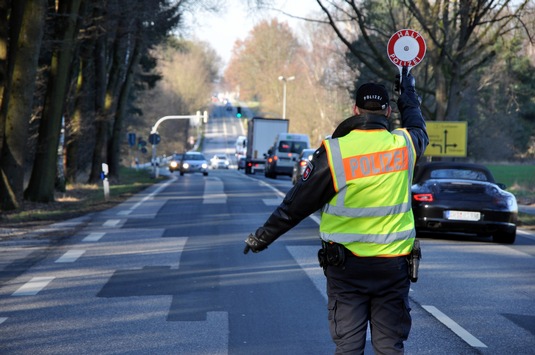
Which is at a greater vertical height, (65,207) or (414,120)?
(414,120)

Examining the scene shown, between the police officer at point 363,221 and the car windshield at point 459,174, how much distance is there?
12435 millimetres

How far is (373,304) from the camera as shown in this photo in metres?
5.14

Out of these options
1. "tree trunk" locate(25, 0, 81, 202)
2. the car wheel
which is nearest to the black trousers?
the car wheel

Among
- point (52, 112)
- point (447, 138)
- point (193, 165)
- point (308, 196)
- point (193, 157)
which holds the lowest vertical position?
point (193, 165)

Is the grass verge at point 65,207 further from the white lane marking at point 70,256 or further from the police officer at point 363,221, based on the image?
the police officer at point 363,221

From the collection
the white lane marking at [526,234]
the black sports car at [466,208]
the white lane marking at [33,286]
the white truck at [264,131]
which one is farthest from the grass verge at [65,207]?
the white truck at [264,131]

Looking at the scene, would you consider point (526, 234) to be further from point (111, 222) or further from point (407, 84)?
point (407, 84)

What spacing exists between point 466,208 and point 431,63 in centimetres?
1740

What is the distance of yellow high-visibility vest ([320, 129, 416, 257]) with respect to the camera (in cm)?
512

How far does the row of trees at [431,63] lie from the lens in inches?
1157

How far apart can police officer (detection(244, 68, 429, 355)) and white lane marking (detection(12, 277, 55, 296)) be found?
5596 millimetres

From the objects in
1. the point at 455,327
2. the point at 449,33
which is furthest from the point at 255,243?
the point at 449,33

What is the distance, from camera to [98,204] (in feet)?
87.1

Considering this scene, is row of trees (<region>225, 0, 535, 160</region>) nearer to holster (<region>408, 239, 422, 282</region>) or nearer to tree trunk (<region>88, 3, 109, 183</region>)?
tree trunk (<region>88, 3, 109, 183</region>)
